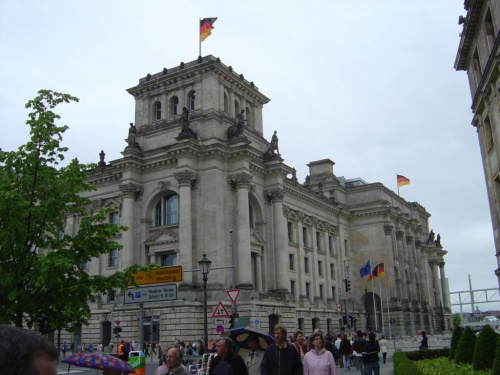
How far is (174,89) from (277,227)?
57.2ft

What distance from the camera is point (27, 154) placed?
19.5m

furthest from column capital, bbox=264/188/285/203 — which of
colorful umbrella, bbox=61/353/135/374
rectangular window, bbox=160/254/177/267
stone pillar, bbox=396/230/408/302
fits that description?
colorful umbrella, bbox=61/353/135/374

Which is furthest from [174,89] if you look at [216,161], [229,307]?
[229,307]

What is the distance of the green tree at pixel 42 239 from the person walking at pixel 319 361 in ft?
31.3

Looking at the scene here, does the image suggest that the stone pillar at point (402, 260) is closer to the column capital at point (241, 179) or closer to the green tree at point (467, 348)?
the column capital at point (241, 179)

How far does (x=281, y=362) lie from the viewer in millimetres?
9867

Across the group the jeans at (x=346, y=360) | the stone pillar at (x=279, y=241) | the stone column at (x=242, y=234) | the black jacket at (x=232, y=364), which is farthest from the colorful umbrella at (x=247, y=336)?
the stone pillar at (x=279, y=241)

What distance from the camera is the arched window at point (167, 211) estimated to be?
48.6 meters

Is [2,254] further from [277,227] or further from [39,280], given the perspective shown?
[277,227]

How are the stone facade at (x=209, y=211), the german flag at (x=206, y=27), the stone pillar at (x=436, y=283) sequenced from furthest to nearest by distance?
1. the stone pillar at (x=436, y=283)
2. the german flag at (x=206, y=27)
3. the stone facade at (x=209, y=211)

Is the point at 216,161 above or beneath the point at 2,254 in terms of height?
above

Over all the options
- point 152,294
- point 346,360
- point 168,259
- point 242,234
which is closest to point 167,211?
point 168,259

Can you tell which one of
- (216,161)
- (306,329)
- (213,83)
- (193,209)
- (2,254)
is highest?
(213,83)

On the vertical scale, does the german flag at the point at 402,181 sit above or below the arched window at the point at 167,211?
above
